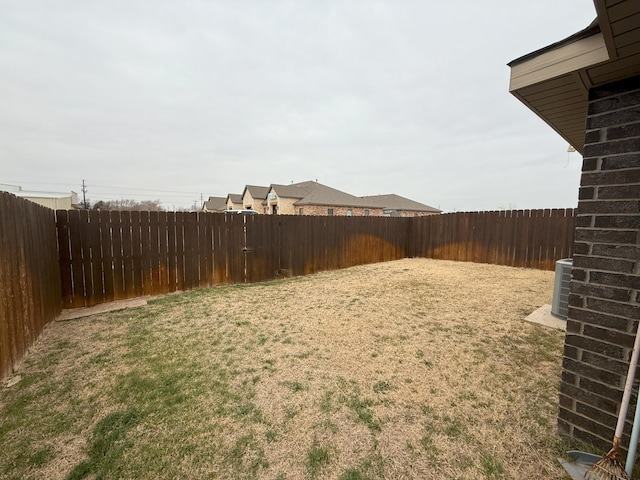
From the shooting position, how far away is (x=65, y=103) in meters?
14.1

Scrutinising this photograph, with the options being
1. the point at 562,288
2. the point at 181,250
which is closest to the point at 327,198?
the point at 181,250

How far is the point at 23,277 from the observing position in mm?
3074

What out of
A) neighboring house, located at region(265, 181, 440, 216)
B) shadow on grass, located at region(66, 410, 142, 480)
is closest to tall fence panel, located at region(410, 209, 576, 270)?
shadow on grass, located at region(66, 410, 142, 480)

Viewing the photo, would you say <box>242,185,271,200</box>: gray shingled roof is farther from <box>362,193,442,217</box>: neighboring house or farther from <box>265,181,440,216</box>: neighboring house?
<box>362,193,442,217</box>: neighboring house

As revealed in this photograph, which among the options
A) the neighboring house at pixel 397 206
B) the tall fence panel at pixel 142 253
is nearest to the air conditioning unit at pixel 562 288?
the tall fence panel at pixel 142 253

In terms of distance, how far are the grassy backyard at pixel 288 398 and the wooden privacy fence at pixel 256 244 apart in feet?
4.07

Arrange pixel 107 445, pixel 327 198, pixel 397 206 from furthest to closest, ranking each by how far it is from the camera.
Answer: pixel 397 206 < pixel 327 198 < pixel 107 445

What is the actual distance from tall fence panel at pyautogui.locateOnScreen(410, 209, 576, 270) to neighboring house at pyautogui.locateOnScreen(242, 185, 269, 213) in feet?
79.1

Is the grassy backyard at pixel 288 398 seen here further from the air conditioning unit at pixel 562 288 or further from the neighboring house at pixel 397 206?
the neighboring house at pixel 397 206

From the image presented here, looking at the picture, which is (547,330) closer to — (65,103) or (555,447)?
(555,447)

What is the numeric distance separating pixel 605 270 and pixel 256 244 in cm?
657

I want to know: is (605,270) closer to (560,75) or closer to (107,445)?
(560,75)

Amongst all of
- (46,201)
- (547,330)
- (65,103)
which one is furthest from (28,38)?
(46,201)

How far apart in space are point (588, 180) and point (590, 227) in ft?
Answer: 1.00
